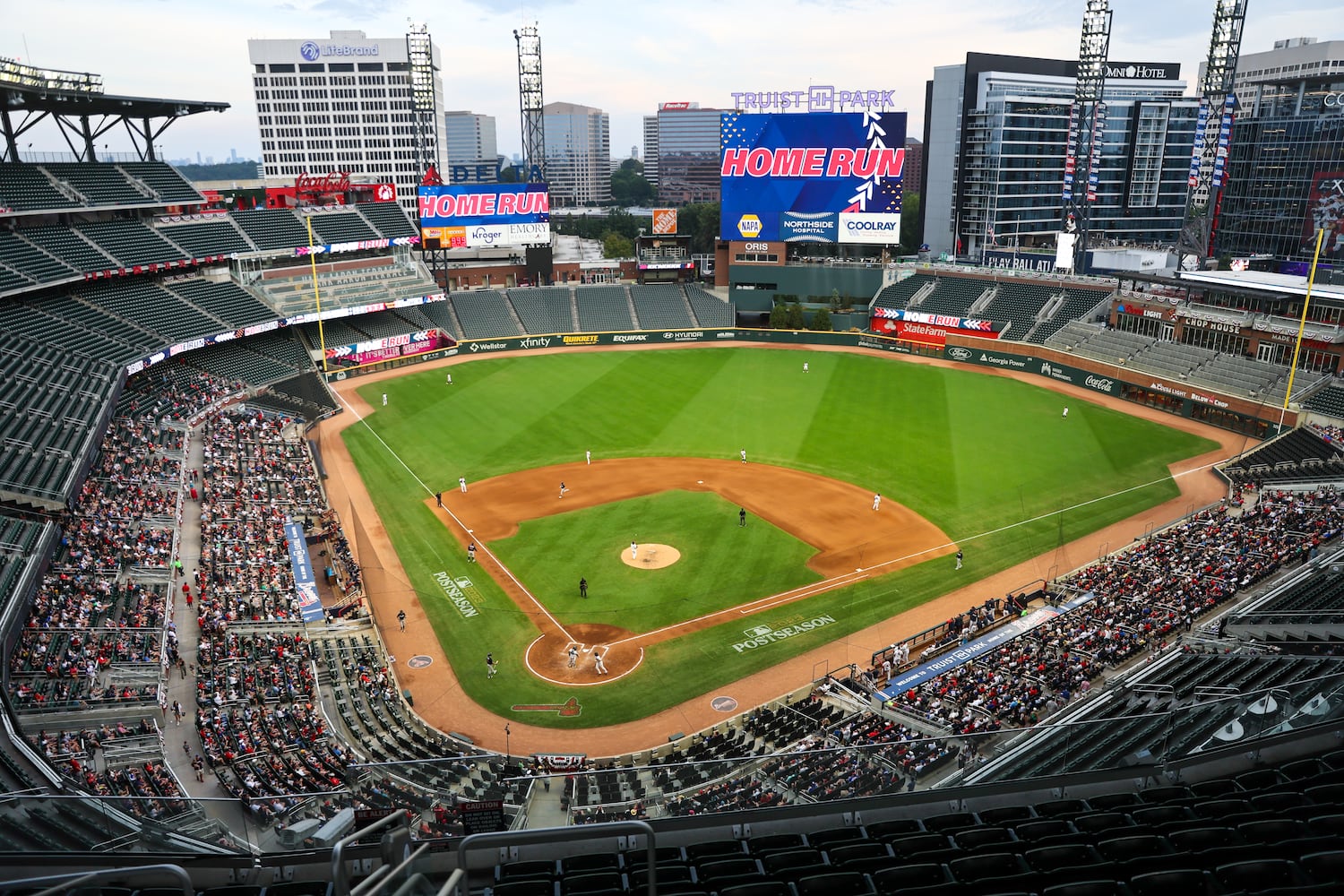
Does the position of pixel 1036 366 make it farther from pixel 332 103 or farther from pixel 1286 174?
pixel 332 103

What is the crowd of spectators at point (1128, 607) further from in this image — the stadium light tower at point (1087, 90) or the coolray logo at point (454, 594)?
the stadium light tower at point (1087, 90)

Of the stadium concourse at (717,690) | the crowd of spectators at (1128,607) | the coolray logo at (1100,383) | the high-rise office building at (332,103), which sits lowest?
the stadium concourse at (717,690)

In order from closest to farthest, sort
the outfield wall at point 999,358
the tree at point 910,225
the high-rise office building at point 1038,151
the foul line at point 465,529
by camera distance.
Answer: the foul line at point 465,529, the outfield wall at point 999,358, the high-rise office building at point 1038,151, the tree at point 910,225

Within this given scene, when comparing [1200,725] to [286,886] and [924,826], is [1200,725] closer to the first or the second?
[924,826]

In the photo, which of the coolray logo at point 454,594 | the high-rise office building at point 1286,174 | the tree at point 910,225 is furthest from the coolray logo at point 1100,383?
the tree at point 910,225

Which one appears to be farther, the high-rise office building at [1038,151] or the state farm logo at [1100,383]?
the high-rise office building at [1038,151]

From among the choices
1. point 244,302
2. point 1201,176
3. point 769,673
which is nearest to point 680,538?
point 769,673

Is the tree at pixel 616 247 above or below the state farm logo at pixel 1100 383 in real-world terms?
above
